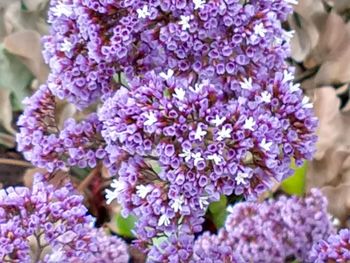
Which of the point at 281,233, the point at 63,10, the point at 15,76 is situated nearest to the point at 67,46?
the point at 63,10

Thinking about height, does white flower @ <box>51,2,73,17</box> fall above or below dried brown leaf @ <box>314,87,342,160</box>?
above

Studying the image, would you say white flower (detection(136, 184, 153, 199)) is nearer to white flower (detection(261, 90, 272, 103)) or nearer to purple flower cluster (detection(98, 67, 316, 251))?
purple flower cluster (detection(98, 67, 316, 251))

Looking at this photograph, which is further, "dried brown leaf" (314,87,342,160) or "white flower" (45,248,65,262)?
"dried brown leaf" (314,87,342,160)

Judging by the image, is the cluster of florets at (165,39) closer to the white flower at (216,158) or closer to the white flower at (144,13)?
the white flower at (144,13)

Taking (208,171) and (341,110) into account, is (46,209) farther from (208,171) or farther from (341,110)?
(341,110)

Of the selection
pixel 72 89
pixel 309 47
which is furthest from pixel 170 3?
pixel 309 47

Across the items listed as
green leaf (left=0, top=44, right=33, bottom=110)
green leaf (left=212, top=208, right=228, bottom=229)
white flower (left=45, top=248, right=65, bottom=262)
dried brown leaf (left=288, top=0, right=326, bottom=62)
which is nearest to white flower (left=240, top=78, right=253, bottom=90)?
white flower (left=45, top=248, right=65, bottom=262)

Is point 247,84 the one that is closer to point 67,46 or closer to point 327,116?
point 67,46

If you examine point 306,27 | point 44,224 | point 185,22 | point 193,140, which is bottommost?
point 306,27
